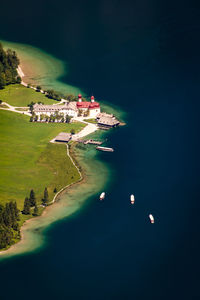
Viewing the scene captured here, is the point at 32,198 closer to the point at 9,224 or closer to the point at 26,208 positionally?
the point at 26,208

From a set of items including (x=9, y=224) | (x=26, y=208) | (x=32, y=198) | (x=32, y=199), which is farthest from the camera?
(x=32, y=198)

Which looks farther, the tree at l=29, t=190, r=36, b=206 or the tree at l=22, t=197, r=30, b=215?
the tree at l=29, t=190, r=36, b=206

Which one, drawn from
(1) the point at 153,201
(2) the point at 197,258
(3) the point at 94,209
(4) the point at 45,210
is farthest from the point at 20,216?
(2) the point at 197,258

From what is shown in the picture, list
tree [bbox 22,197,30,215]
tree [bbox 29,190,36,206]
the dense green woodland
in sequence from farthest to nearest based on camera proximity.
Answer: tree [bbox 29,190,36,206]
tree [bbox 22,197,30,215]
the dense green woodland

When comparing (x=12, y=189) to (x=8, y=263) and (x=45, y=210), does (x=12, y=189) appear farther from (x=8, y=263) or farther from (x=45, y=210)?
(x=8, y=263)

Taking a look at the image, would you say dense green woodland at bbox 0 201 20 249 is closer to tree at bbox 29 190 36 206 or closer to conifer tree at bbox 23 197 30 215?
conifer tree at bbox 23 197 30 215

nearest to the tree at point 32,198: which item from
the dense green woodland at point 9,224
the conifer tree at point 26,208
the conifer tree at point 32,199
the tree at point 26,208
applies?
the conifer tree at point 32,199

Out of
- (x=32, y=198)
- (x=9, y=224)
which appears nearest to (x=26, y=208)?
(x=32, y=198)

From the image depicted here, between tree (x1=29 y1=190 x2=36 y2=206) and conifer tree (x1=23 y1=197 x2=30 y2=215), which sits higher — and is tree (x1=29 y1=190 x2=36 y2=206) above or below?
above

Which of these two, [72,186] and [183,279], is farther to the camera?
[72,186]

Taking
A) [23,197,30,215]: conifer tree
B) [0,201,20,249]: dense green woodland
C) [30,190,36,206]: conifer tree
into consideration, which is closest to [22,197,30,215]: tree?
[23,197,30,215]: conifer tree

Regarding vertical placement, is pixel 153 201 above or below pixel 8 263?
above
